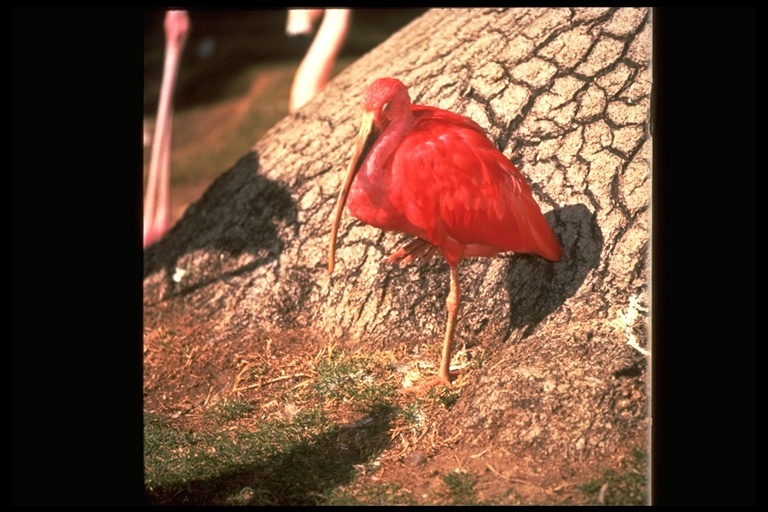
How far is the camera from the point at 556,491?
2855mm

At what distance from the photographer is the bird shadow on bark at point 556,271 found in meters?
3.20

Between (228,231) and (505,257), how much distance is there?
1214 millimetres

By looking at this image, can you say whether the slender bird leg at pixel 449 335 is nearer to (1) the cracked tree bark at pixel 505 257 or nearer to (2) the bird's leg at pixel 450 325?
(2) the bird's leg at pixel 450 325

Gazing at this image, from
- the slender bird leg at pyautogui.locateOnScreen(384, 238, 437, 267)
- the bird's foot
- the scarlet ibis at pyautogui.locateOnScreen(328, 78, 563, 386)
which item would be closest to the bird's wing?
the scarlet ibis at pyautogui.locateOnScreen(328, 78, 563, 386)

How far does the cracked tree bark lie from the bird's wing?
0.66ft

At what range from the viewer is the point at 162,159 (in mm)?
4328

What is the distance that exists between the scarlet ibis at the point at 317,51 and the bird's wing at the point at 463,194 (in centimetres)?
106

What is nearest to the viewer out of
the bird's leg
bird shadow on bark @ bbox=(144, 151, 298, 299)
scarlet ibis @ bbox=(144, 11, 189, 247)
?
the bird's leg

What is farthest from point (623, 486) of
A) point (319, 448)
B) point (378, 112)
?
point (378, 112)

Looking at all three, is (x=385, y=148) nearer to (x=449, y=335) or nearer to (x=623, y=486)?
(x=449, y=335)

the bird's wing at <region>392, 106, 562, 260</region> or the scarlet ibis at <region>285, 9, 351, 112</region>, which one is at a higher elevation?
the scarlet ibis at <region>285, 9, 351, 112</region>

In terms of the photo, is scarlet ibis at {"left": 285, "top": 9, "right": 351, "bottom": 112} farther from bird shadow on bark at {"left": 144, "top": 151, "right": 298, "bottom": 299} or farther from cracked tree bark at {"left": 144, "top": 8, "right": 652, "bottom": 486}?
bird shadow on bark at {"left": 144, "top": 151, "right": 298, "bottom": 299}

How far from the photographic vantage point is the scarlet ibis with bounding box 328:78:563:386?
3.03 meters

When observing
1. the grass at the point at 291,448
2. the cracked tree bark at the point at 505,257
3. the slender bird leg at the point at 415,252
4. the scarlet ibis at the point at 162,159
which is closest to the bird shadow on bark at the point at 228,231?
the cracked tree bark at the point at 505,257
